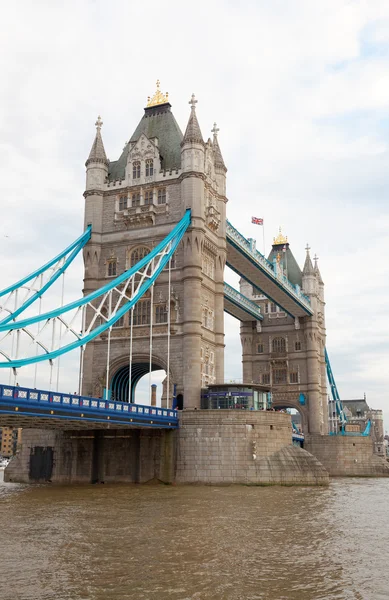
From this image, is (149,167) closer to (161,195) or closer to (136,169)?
→ (136,169)

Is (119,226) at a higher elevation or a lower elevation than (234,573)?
Answer: higher

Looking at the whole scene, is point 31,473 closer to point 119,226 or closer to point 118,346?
point 118,346

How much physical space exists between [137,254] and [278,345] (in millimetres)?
36556

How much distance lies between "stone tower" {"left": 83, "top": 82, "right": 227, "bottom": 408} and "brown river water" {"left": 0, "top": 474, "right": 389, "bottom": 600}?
55.4 feet

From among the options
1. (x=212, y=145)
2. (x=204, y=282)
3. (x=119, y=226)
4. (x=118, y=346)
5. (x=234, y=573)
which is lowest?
(x=234, y=573)

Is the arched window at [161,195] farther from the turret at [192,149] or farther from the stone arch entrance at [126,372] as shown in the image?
the stone arch entrance at [126,372]

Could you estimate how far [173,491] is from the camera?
121ft

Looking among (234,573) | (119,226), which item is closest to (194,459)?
(119,226)

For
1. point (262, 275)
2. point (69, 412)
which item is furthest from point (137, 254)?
point (262, 275)

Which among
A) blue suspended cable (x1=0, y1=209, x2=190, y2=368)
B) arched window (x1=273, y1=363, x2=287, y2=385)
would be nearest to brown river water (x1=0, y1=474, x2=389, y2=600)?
blue suspended cable (x1=0, y1=209, x2=190, y2=368)

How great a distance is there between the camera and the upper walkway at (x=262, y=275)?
59.6m

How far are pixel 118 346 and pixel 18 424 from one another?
13690 millimetres

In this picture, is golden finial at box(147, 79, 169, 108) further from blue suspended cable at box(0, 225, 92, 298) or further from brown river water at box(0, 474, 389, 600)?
brown river water at box(0, 474, 389, 600)

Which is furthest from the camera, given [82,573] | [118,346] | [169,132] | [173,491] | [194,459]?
[169,132]
